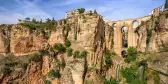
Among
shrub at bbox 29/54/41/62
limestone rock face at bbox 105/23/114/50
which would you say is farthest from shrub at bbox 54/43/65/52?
limestone rock face at bbox 105/23/114/50

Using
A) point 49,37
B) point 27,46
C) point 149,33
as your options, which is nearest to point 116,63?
point 149,33

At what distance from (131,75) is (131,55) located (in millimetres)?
3538

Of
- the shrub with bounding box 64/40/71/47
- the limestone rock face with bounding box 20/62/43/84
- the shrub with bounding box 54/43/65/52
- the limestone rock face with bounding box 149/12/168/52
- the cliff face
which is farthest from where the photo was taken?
the shrub with bounding box 64/40/71/47

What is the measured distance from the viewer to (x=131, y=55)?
29172 mm

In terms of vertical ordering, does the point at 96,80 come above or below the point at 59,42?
below

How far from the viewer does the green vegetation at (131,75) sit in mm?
25408

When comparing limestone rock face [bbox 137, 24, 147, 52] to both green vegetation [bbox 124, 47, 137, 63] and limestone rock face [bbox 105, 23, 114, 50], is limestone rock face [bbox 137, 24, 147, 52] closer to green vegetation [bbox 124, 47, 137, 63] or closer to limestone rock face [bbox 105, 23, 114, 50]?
green vegetation [bbox 124, 47, 137, 63]

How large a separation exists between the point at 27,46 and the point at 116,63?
32.2 ft

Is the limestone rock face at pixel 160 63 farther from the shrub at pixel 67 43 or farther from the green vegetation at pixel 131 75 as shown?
the shrub at pixel 67 43

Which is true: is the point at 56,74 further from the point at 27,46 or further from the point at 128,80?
the point at 128,80

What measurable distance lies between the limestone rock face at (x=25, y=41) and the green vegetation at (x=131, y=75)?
362 inches

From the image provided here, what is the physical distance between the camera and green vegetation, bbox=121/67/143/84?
25.4m

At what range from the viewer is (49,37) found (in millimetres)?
29672

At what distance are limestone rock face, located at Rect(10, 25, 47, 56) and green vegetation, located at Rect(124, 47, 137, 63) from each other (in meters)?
9.11
